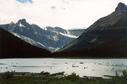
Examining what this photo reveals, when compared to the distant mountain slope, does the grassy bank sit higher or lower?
lower

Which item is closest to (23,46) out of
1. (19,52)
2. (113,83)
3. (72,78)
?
(19,52)

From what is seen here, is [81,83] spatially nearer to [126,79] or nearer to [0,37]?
[126,79]

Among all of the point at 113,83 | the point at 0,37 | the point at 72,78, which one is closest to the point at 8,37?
the point at 0,37

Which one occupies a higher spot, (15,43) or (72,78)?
(15,43)

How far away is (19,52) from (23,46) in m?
4.95

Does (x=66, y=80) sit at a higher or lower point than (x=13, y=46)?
lower

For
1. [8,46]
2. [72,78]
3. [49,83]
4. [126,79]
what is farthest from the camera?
[8,46]

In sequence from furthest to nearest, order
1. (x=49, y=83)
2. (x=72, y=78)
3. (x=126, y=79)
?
(x=72, y=78) < (x=49, y=83) < (x=126, y=79)

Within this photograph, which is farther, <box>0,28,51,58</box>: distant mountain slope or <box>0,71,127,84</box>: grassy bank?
<box>0,28,51,58</box>: distant mountain slope

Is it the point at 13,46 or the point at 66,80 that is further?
the point at 13,46

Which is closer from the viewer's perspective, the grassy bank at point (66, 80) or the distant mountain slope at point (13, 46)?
the grassy bank at point (66, 80)

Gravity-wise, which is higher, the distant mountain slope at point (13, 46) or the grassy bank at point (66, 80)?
the distant mountain slope at point (13, 46)

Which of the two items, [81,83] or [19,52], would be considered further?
[19,52]

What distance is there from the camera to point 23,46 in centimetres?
19500
